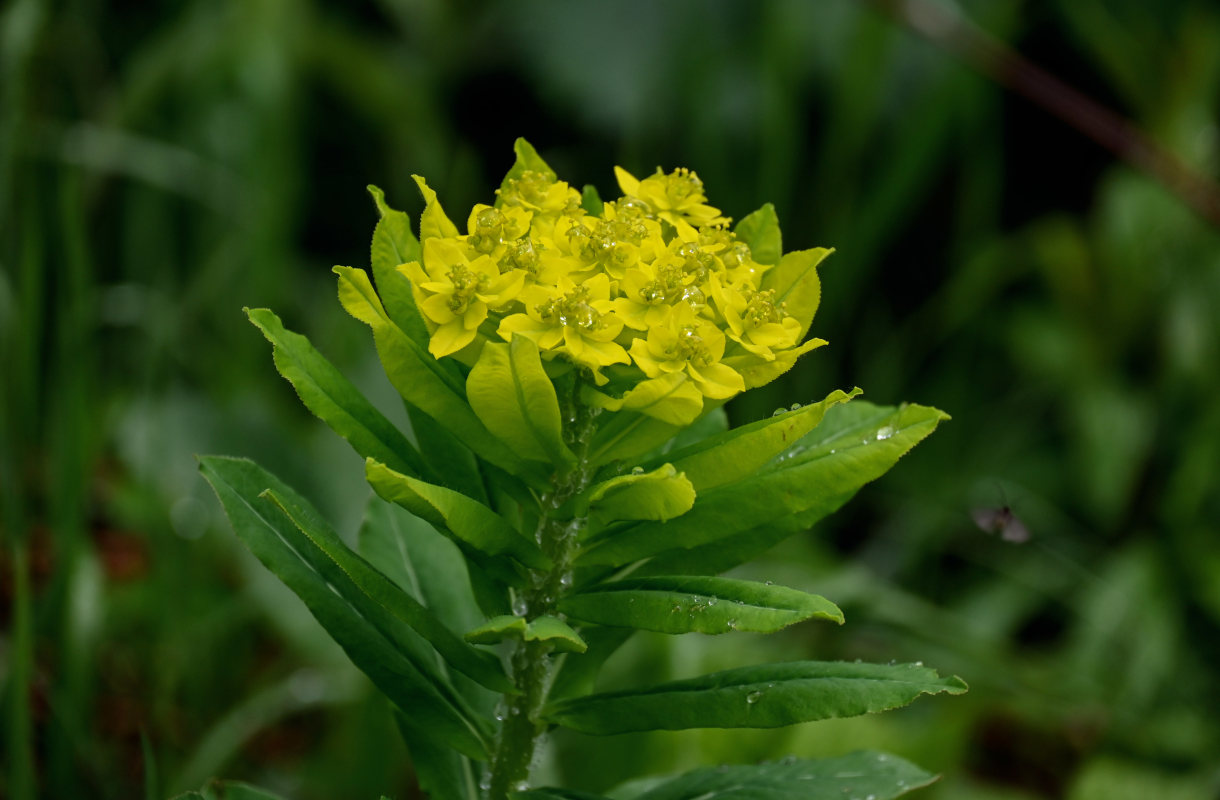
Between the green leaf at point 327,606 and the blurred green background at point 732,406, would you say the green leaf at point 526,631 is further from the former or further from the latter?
the blurred green background at point 732,406

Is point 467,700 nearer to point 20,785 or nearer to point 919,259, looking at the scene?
point 20,785

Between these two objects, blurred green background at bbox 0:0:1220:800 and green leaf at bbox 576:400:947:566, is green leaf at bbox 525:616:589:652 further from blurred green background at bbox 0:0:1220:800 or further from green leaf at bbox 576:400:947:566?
blurred green background at bbox 0:0:1220:800

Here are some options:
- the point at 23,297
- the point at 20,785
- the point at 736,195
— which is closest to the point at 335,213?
the point at 736,195

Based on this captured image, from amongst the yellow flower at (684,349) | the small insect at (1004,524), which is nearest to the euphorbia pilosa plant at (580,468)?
the yellow flower at (684,349)

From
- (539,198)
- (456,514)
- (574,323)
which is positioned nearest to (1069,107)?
(539,198)

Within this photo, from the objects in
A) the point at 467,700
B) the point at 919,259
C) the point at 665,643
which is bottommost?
the point at 467,700

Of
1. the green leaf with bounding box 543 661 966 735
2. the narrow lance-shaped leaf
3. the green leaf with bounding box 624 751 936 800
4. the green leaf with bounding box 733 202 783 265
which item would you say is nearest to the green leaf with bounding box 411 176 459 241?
the narrow lance-shaped leaf
